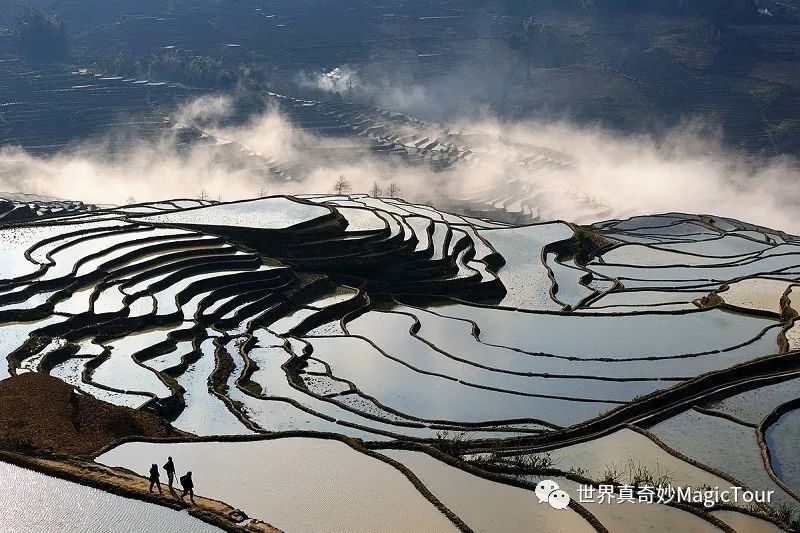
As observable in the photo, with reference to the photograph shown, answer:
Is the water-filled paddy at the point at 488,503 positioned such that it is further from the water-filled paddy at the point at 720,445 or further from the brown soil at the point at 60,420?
the brown soil at the point at 60,420

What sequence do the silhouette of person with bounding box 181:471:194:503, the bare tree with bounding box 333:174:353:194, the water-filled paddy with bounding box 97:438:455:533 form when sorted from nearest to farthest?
the water-filled paddy with bounding box 97:438:455:533
the silhouette of person with bounding box 181:471:194:503
the bare tree with bounding box 333:174:353:194

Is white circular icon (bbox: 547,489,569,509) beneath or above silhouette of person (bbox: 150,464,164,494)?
beneath

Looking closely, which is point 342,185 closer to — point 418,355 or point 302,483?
point 418,355

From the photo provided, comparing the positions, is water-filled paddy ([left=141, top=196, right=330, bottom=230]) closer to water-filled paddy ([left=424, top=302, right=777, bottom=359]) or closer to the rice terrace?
the rice terrace

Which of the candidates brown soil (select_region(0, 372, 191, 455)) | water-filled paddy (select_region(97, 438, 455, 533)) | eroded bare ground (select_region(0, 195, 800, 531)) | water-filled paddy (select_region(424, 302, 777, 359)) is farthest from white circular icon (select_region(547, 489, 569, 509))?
water-filled paddy (select_region(424, 302, 777, 359))

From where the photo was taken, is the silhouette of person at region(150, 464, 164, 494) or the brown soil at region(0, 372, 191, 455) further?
the brown soil at region(0, 372, 191, 455)

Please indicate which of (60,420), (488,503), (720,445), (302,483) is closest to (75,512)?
(302,483)

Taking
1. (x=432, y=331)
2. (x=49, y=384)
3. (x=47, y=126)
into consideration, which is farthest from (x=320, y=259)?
(x=47, y=126)

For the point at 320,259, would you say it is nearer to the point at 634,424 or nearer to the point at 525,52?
the point at 634,424
